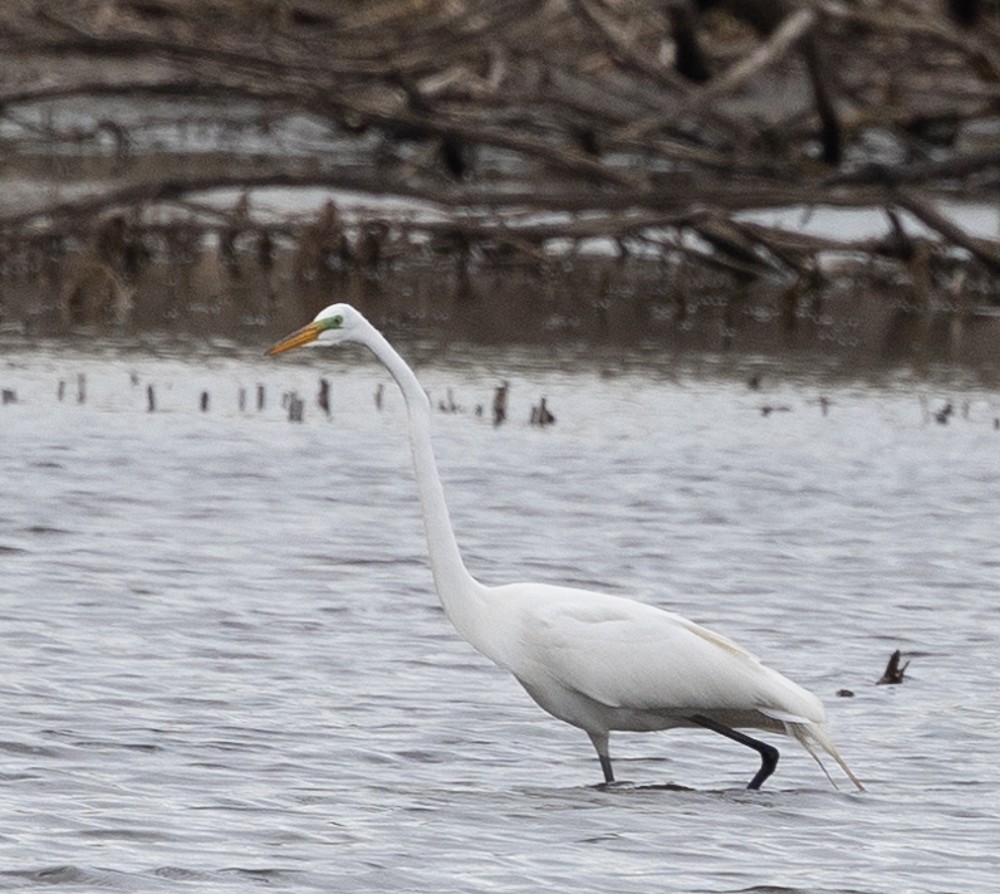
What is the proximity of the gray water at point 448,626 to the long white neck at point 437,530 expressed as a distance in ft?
1.49

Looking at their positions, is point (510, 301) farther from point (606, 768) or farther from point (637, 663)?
point (637, 663)

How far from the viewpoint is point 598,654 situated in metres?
6.34

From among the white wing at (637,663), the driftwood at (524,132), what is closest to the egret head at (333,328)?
the white wing at (637,663)

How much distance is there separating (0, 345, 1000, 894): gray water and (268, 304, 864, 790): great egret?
220mm

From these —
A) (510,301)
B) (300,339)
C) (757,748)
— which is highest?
(510,301)

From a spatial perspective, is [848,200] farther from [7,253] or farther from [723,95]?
[7,253]

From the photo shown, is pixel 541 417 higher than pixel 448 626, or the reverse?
pixel 541 417

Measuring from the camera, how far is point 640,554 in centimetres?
1036

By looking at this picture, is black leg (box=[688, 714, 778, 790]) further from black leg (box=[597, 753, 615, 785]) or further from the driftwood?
the driftwood

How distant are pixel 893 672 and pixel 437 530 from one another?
79.4 inches

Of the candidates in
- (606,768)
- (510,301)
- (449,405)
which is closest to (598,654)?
(606,768)

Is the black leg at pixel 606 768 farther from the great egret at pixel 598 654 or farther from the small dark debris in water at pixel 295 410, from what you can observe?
the small dark debris in water at pixel 295 410

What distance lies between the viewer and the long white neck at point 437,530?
252 inches

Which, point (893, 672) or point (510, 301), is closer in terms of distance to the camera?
point (893, 672)
